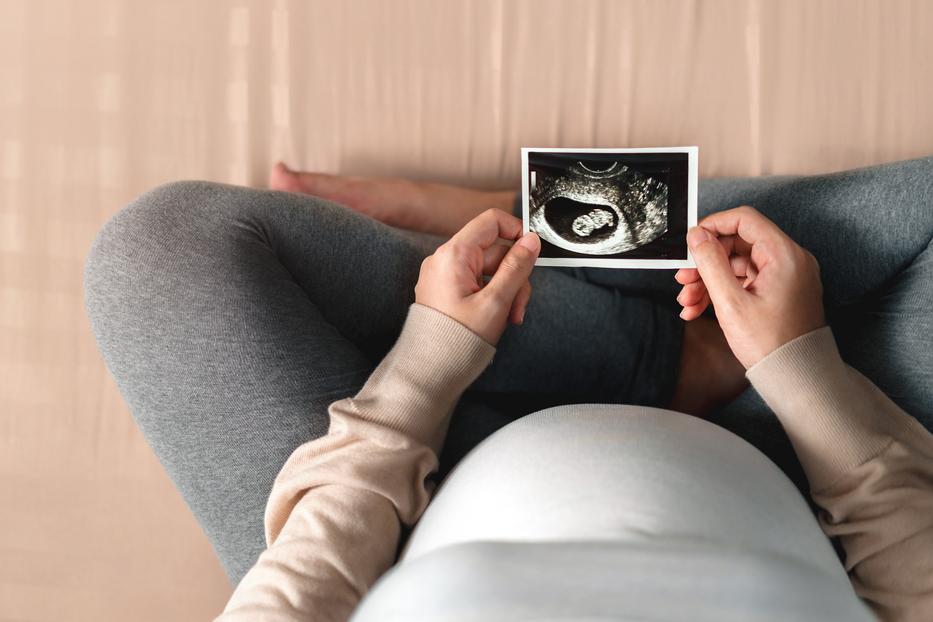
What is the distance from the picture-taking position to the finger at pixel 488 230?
833 millimetres

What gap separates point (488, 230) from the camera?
85 cm

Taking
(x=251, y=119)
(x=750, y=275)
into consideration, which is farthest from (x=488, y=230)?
(x=251, y=119)

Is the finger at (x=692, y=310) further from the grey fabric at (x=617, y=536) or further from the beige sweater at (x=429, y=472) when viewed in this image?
the grey fabric at (x=617, y=536)

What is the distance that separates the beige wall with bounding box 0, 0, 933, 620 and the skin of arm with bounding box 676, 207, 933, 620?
38 centimetres

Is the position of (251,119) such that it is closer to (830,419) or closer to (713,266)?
(713,266)

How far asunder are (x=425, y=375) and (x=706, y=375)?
1.29 ft

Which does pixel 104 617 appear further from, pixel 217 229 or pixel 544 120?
pixel 544 120

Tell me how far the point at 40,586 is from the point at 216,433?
1.90 feet

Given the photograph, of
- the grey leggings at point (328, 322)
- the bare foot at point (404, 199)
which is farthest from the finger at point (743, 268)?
the bare foot at point (404, 199)

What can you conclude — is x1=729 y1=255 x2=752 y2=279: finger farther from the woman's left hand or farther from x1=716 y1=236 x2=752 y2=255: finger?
the woman's left hand

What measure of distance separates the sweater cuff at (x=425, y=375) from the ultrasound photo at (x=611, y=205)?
0.46 ft

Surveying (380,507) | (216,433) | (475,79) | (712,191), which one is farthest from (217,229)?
(712,191)

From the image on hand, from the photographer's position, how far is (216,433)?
830mm

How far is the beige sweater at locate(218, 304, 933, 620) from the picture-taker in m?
0.64
